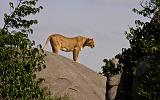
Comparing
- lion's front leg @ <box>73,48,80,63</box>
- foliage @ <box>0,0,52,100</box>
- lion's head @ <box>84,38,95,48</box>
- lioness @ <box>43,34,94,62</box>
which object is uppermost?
lion's head @ <box>84,38,95,48</box>

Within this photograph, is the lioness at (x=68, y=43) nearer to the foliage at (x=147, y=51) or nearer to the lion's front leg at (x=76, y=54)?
the lion's front leg at (x=76, y=54)

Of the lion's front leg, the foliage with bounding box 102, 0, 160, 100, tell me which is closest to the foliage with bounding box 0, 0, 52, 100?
the foliage with bounding box 102, 0, 160, 100

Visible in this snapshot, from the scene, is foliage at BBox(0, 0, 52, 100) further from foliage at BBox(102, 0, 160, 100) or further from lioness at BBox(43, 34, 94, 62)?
lioness at BBox(43, 34, 94, 62)

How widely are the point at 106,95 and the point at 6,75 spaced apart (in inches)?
499

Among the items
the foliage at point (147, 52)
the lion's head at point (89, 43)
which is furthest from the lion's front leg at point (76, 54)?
the foliage at point (147, 52)

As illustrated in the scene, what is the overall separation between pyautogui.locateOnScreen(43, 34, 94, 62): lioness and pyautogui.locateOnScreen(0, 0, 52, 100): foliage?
17.1m

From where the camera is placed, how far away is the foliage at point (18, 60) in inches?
864

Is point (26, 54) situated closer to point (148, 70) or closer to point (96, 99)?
point (148, 70)

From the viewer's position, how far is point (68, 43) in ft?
137

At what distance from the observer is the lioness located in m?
40.5

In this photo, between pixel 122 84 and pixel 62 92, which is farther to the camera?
pixel 62 92

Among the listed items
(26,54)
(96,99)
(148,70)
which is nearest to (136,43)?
(148,70)

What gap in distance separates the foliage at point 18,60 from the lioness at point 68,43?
17065 mm

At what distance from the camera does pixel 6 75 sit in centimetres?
2197
